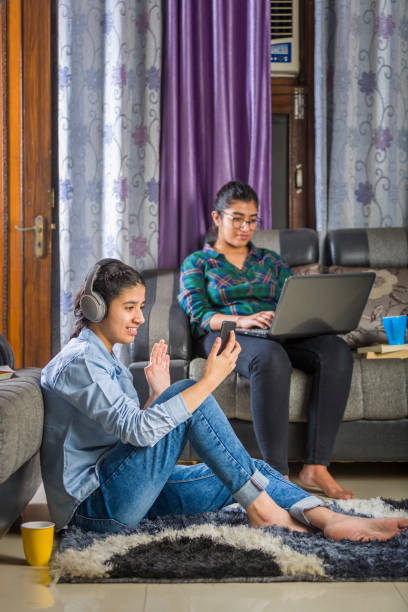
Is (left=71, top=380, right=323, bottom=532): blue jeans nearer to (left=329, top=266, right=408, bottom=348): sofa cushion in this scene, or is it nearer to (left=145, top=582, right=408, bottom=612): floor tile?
(left=145, top=582, right=408, bottom=612): floor tile

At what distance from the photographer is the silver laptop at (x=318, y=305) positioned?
2.17 metres

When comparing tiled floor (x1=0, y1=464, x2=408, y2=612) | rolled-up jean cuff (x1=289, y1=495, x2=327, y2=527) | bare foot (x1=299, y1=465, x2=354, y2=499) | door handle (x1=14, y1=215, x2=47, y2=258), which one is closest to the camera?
tiled floor (x1=0, y1=464, x2=408, y2=612)

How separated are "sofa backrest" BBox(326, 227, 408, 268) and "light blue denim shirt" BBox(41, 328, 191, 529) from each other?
1.53m

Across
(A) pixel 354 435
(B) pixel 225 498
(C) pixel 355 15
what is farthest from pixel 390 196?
(B) pixel 225 498

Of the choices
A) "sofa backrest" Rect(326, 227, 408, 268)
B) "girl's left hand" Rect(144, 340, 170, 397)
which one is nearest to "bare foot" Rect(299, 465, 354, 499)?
"girl's left hand" Rect(144, 340, 170, 397)

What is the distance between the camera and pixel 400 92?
10.9 ft

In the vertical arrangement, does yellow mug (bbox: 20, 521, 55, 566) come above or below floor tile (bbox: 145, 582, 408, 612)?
above

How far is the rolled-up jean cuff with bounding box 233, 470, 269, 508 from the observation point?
161cm

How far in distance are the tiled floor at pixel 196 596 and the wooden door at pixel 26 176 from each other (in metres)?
1.87

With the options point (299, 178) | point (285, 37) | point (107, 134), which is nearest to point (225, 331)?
point (107, 134)

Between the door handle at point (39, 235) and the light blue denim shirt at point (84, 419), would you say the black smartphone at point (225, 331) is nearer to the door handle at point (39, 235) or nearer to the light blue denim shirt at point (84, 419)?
the light blue denim shirt at point (84, 419)

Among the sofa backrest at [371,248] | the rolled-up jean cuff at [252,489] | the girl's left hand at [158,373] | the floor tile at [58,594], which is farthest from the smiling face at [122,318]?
the sofa backrest at [371,248]

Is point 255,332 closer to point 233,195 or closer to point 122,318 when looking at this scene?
point 233,195

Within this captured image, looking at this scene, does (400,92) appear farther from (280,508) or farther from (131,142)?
(280,508)
